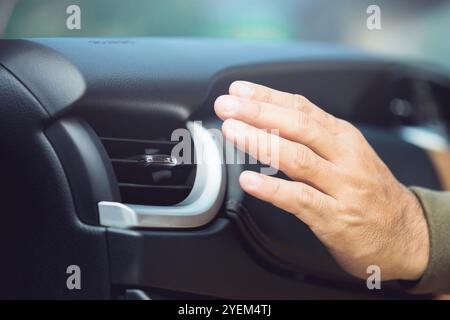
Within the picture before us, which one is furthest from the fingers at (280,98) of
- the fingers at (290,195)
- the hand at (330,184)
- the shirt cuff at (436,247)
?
the shirt cuff at (436,247)

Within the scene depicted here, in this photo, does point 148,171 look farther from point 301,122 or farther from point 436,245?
point 436,245

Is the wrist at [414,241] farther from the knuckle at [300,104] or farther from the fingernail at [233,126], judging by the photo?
the fingernail at [233,126]

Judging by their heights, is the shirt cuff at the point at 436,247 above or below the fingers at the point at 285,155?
below

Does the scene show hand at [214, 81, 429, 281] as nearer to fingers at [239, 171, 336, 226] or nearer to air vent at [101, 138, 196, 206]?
fingers at [239, 171, 336, 226]

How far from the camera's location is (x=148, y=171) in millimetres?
1117

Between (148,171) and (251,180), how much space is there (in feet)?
0.65

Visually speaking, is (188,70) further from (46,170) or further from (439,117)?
(439,117)

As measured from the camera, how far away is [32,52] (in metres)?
1.09

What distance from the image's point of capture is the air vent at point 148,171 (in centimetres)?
110

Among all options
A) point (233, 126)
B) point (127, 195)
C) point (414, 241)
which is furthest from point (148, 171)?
point (414, 241)

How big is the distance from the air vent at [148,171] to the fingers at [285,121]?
15cm

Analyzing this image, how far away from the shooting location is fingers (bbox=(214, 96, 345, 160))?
1007 mm

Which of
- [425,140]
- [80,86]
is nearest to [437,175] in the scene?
[425,140]

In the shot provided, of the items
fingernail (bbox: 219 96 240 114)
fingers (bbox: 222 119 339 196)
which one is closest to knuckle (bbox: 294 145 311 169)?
fingers (bbox: 222 119 339 196)
